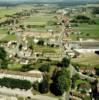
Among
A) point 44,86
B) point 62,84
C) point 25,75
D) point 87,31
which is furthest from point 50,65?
point 87,31

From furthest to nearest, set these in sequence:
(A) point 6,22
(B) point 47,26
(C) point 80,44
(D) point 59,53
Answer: (A) point 6,22 → (B) point 47,26 → (C) point 80,44 → (D) point 59,53

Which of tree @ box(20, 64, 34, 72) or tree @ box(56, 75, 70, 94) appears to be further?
tree @ box(20, 64, 34, 72)

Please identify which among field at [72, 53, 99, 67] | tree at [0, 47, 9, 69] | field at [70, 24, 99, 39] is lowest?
field at [70, 24, 99, 39]

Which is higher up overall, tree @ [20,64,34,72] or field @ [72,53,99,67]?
tree @ [20,64,34,72]

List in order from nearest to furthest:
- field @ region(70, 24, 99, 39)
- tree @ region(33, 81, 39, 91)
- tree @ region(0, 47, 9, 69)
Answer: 1. tree @ region(33, 81, 39, 91)
2. tree @ region(0, 47, 9, 69)
3. field @ region(70, 24, 99, 39)

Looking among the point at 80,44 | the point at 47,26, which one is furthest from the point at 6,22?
the point at 80,44

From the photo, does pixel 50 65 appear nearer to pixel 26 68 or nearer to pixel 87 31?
pixel 26 68

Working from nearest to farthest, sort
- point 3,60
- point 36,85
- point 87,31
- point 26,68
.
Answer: point 36,85
point 26,68
point 3,60
point 87,31

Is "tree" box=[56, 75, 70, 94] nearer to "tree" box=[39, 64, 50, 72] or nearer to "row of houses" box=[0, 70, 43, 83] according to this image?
"row of houses" box=[0, 70, 43, 83]

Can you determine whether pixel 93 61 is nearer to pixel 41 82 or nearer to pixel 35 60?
pixel 35 60

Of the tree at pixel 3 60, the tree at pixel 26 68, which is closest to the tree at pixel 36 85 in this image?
the tree at pixel 26 68

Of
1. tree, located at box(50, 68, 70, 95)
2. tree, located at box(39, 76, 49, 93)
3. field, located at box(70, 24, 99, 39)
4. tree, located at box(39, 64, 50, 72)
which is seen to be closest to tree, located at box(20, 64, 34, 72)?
tree, located at box(39, 64, 50, 72)
